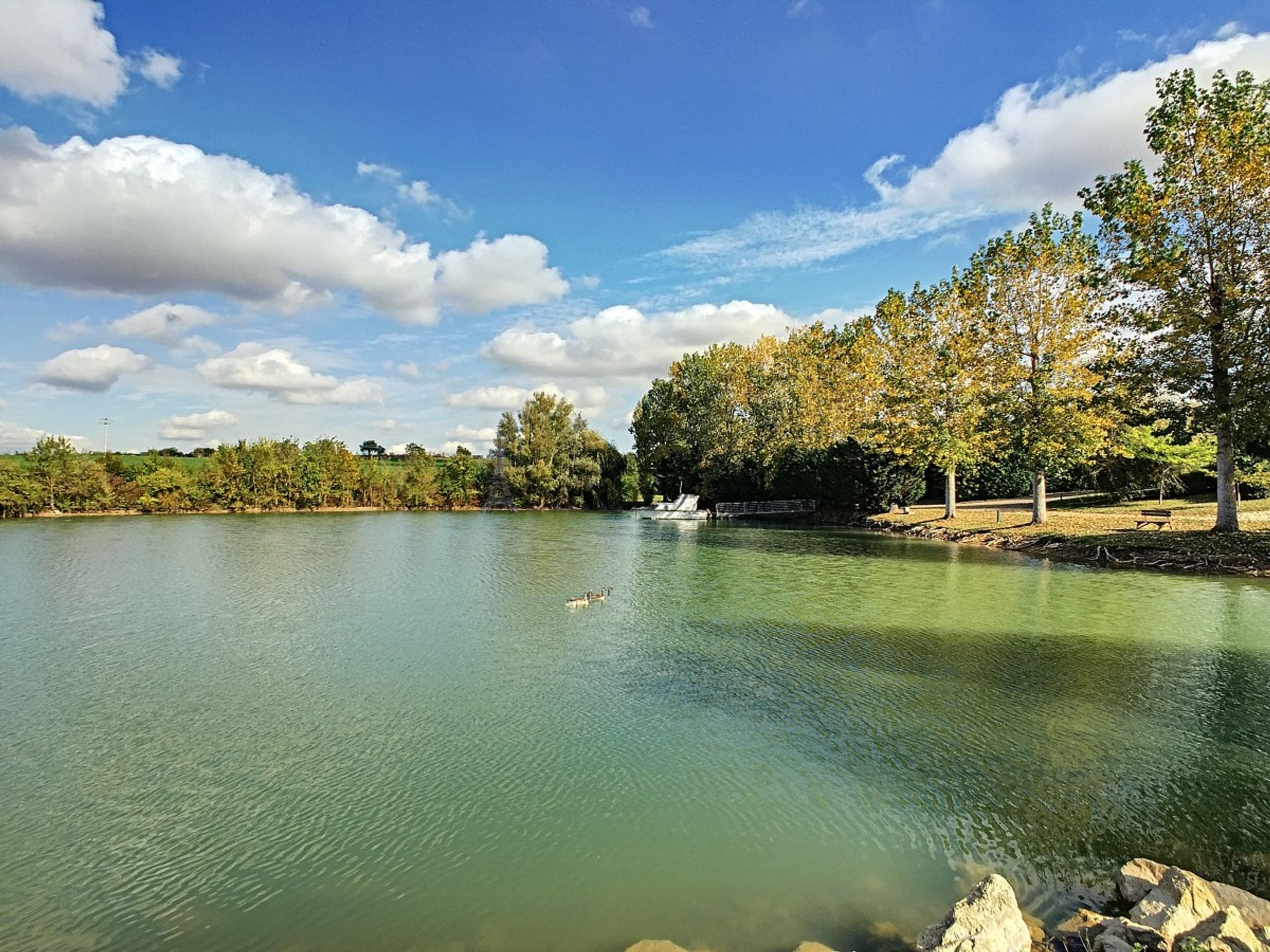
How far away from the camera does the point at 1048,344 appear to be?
26250 millimetres

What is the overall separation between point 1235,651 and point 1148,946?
9843 mm

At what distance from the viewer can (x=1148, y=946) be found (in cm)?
404

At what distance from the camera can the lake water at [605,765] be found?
4980 millimetres

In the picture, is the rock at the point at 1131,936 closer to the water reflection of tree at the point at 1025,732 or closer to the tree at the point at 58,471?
the water reflection of tree at the point at 1025,732

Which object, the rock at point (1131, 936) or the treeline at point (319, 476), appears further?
the treeline at point (319, 476)

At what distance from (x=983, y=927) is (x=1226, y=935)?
130cm

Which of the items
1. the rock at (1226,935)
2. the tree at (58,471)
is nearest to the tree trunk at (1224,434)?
the rock at (1226,935)

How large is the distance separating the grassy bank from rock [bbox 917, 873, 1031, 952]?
19.6 meters

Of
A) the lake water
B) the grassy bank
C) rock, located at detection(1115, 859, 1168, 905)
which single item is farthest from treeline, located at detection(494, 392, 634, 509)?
rock, located at detection(1115, 859, 1168, 905)

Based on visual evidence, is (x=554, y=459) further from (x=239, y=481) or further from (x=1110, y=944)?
(x=1110, y=944)

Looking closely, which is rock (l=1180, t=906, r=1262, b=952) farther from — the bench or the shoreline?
the bench

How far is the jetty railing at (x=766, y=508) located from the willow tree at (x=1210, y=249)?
25571mm

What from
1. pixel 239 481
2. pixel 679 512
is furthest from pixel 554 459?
pixel 239 481

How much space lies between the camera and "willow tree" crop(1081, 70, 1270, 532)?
18.1m
